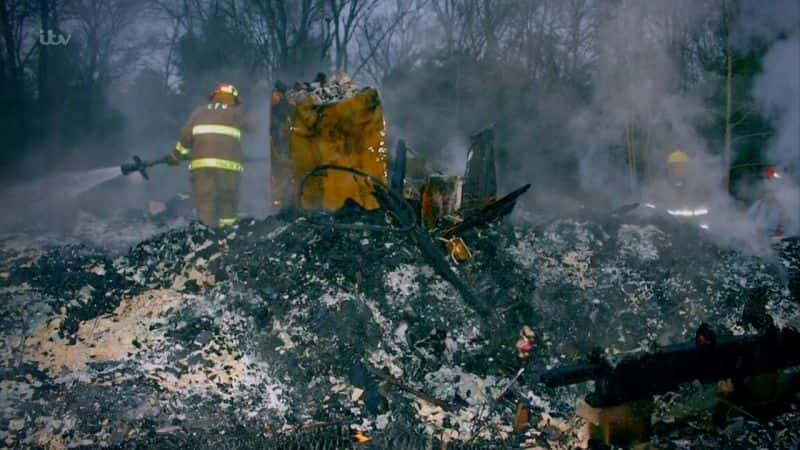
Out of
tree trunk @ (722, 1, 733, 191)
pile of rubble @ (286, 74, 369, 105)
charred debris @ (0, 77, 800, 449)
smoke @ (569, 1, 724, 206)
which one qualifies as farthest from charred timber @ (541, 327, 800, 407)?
tree trunk @ (722, 1, 733, 191)

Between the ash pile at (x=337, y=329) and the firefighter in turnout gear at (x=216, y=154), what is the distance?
1031 mm

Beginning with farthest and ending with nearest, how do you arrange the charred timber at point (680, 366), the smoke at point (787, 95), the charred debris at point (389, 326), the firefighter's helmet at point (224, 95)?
the smoke at point (787, 95) → the firefighter's helmet at point (224, 95) → the charred debris at point (389, 326) → the charred timber at point (680, 366)

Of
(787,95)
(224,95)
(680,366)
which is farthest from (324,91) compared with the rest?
(787,95)

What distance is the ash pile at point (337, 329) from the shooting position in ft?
10.6

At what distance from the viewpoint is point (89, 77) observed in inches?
589

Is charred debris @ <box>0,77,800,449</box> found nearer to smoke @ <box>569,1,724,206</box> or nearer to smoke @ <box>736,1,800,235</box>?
smoke @ <box>736,1,800,235</box>

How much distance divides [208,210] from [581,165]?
33.5ft

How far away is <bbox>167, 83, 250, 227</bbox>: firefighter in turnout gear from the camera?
5816 millimetres

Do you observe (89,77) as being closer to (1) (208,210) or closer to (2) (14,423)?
(1) (208,210)

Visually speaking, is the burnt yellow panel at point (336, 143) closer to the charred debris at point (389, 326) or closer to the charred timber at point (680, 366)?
the charred debris at point (389, 326)

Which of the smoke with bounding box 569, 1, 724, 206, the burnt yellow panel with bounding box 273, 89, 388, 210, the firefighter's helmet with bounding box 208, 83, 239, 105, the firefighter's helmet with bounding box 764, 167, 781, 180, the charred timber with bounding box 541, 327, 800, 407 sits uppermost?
the smoke with bounding box 569, 1, 724, 206

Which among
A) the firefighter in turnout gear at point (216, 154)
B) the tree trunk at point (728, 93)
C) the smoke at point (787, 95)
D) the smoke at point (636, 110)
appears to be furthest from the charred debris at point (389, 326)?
the tree trunk at point (728, 93)

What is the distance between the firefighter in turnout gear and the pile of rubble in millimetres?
1121

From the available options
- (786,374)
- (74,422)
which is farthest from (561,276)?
(74,422)
